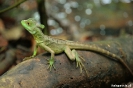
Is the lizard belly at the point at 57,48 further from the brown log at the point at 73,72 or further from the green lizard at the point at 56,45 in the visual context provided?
the brown log at the point at 73,72

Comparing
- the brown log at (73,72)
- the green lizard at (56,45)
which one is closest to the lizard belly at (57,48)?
the green lizard at (56,45)

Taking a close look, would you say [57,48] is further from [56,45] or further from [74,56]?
[74,56]

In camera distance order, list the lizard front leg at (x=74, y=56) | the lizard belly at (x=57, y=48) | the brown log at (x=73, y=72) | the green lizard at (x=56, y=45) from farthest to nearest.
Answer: the lizard belly at (x=57, y=48) < the green lizard at (x=56, y=45) < the lizard front leg at (x=74, y=56) < the brown log at (x=73, y=72)

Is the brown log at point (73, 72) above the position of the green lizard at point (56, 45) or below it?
below

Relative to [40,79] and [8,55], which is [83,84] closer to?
[40,79]

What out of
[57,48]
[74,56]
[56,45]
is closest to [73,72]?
[74,56]

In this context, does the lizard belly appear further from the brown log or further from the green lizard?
the brown log

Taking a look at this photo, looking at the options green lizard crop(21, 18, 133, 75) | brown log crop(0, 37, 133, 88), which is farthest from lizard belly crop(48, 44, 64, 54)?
brown log crop(0, 37, 133, 88)

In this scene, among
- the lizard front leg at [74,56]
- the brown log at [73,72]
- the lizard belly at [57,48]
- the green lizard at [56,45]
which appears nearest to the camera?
the brown log at [73,72]
